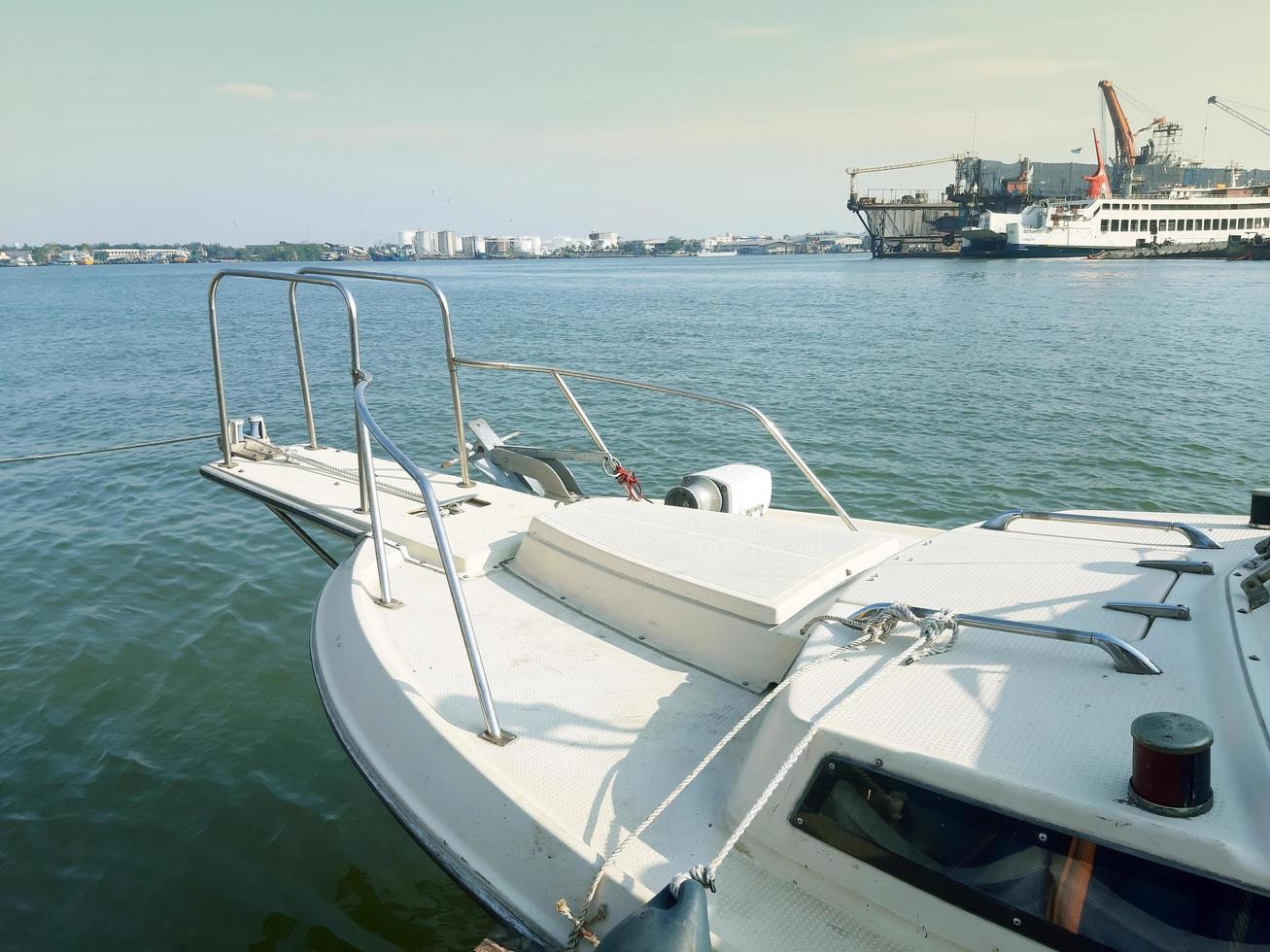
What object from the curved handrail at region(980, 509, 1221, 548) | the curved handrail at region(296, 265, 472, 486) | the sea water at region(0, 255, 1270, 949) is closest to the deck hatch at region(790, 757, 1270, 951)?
the sea water at region(0, 255, 1270, 949)

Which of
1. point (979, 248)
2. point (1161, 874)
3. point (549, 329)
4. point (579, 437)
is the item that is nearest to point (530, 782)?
point (1161, 874)

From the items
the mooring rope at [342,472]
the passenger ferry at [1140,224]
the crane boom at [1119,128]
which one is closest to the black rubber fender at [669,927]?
the mooring rope at [342,472]

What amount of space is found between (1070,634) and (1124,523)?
1491mm

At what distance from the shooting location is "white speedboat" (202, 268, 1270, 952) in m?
2.03

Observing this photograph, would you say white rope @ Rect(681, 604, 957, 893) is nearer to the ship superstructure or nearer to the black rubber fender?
the black rubber fender

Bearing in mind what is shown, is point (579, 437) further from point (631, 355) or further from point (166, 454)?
point (631, 355)

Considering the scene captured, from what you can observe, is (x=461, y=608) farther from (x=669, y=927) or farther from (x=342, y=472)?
(x=342, y=472)

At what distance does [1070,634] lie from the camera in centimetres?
257

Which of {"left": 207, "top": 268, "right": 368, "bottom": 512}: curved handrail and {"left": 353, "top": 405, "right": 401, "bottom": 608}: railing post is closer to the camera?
{"left": 353, "top": 405, "right": 401, "bottom": 608}: railing post

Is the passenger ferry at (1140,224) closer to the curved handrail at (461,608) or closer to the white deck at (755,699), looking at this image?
the white deck at (755,699)

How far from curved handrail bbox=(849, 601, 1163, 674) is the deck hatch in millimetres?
→ 651

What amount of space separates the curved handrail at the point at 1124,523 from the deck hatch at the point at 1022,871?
188 centimetres

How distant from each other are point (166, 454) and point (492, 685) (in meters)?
12.1

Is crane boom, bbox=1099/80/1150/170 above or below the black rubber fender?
above
